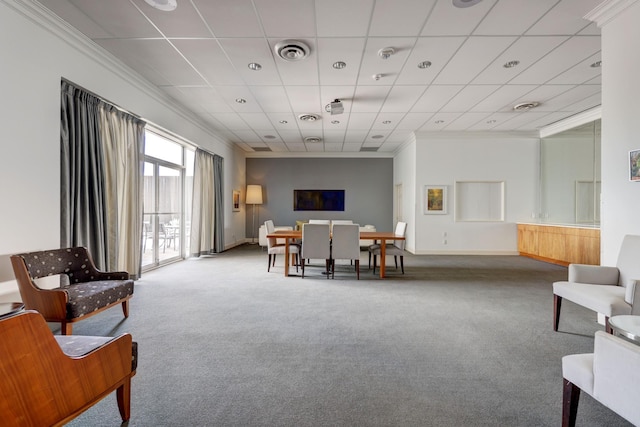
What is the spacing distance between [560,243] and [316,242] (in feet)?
17.1

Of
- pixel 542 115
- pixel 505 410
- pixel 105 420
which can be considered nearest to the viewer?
pixel 105 420

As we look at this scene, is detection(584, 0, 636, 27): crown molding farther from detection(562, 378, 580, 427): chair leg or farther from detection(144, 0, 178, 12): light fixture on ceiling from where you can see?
detection(144, 0, 178, 12): light fixture on ceiling

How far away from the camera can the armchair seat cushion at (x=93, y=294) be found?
7.70ft

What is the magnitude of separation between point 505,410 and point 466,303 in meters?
2.05

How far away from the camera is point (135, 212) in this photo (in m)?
4.32

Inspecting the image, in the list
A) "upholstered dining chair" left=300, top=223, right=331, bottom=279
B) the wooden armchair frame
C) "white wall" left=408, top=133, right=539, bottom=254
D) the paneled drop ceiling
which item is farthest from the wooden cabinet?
the wooden armchair frame

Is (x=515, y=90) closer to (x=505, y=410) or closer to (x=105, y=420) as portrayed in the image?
(x=505, y=410)

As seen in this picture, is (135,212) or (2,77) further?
(135,212)

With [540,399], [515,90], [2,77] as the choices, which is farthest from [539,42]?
[2,77]

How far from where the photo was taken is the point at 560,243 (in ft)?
19.7

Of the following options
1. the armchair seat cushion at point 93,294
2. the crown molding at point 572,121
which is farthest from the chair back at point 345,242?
the crown molding at point 572,121

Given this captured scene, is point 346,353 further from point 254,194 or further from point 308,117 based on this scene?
point 254,194

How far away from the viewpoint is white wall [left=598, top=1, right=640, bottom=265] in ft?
8.71

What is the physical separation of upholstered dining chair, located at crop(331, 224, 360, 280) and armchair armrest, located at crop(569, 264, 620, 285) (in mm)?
2668
